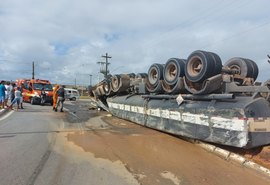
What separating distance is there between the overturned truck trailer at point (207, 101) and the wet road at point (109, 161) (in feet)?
1.89

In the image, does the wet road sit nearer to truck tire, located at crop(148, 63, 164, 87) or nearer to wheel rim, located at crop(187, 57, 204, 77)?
wheel rim, located at crop(187, 57, 204, 77)

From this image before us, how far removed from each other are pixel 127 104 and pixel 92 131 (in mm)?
3132

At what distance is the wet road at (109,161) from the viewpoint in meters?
5.23

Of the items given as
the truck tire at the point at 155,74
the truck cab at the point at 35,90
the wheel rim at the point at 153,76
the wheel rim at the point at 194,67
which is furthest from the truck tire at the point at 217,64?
the truck cab at the point at 35,90

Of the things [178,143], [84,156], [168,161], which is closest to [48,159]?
[84,156]

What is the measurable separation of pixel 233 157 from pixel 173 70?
409cm

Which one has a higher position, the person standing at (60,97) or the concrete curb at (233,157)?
the person standing at (60,97)

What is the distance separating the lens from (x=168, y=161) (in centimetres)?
648

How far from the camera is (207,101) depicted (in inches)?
308

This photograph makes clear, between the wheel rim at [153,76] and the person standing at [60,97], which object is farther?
the person standing at [60,97]

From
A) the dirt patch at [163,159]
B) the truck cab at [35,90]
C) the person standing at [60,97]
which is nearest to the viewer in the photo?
the dirt patch at [163,159]

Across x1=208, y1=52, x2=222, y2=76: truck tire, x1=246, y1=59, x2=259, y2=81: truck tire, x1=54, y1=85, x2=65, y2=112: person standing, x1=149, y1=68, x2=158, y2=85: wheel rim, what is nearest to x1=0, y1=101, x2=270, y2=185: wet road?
x1=208, y1=52, x2=222, y2=76: truck tire

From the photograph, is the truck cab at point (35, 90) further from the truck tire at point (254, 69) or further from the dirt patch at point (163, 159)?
the truck tire at point (254, 69)

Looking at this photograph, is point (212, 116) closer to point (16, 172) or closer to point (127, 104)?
point (16, 172)
